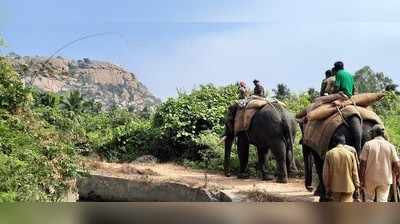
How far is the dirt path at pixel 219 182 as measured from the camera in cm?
786

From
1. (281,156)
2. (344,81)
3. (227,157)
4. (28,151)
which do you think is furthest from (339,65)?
(227,157)

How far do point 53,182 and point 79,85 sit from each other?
215 inches

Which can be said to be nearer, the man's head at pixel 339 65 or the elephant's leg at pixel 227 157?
the man's head at pixel 339 65

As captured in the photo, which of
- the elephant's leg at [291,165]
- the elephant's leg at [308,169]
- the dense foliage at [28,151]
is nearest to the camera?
the dense foliage at [28,151]

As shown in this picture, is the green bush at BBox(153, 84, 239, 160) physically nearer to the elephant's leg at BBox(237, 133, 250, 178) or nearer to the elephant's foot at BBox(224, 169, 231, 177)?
the elephant's foot at BBox(224, 169, 231, 177)

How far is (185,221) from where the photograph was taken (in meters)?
2.77

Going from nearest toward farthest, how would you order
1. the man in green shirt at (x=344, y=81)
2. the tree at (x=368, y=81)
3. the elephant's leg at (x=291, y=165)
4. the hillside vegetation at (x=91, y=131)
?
the hillside vegetation at (x=91, y=131)
the man in green shirt at (x=344, y=81)
the elephant's leg at (x=291, y=165)
the tree at (x=368, y=81)

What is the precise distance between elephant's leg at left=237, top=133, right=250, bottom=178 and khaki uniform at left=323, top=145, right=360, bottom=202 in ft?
16.1

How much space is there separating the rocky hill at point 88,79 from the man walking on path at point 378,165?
124 inches

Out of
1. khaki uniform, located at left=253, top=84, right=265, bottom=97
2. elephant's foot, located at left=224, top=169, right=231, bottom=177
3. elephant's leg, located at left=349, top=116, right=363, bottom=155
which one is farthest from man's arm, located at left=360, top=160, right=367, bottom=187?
elephant's foot, located at left=224, top=169, right=231, bottom=177

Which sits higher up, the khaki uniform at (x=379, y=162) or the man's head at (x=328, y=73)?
the man's head at (x=328, y=73)

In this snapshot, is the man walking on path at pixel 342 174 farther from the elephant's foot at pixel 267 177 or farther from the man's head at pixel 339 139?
the elephant's foot at pixel 267 177

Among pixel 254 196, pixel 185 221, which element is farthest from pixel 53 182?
pixel 185 221

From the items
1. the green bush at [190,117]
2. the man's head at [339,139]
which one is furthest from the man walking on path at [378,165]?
the green bush at [190,117]
